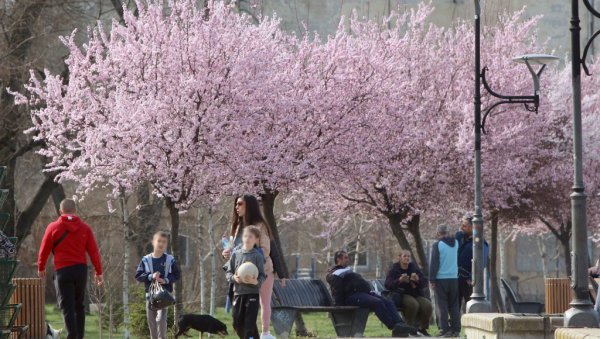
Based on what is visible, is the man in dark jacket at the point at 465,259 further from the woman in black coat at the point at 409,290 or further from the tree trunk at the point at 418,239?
the tree trunk at the point at 418,239

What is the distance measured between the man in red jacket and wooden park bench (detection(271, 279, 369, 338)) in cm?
511

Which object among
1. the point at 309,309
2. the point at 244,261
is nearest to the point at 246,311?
the point at 244,261

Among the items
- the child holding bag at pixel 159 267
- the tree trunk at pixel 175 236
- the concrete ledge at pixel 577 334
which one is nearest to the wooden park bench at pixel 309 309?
the tree trunk at pixel 175 236

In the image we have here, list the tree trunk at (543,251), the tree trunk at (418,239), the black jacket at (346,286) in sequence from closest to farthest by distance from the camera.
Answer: the black jacket at (346,286) < the tree trunk at (418,239) < the tree trunk at (543,251)

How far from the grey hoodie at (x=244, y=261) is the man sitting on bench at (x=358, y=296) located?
632 centimetres

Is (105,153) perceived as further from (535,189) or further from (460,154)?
(535,189)

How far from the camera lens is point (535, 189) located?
39688mm

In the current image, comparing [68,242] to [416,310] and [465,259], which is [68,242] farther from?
[465,259]

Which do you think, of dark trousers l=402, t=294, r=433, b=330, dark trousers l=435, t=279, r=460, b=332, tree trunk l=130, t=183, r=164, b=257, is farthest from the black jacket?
tree trunk l=130, t=183, r=164, b=257

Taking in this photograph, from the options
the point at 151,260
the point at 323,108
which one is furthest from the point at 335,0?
the point at 151,260

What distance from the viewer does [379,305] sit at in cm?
2364

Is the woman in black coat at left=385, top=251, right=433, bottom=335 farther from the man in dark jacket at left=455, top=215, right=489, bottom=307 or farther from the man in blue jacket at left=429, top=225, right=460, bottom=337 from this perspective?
the man in dark jacket at left=455, top=215, right=489, bottom=307

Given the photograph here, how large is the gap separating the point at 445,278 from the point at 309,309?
260 centimetres

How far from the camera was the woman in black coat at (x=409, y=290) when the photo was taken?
82.8ft
